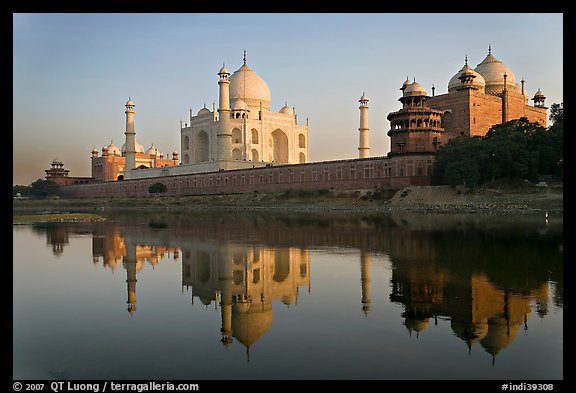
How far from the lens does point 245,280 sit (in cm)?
1123

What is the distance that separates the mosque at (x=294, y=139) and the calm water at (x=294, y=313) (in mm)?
33257

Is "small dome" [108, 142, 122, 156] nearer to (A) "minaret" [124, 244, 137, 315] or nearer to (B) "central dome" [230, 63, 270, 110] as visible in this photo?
(B) "central dome" [230, 63, 270, 110]

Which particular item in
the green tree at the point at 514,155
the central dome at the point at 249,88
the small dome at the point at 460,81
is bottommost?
the green tree at the point at 514,155

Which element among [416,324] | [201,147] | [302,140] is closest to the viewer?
[416,324]

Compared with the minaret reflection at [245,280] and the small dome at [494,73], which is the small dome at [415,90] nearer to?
the small dome at [494,73]

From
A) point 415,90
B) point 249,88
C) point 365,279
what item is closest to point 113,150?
point 249,88

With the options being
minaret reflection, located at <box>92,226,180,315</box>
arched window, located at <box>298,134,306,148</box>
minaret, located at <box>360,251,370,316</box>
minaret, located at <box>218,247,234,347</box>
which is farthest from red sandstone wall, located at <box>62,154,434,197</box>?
minaret, located at <box>218,247,234,347</box>

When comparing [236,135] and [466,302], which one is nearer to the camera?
[466,302]

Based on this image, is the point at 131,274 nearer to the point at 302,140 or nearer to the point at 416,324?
the point at 416,324

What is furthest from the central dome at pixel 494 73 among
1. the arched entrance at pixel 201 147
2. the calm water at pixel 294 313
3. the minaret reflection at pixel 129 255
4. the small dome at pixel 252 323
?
the small dome at pixel 252 323

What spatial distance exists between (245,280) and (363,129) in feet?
187

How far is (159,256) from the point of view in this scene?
51.0 feet

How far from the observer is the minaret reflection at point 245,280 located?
790cm
